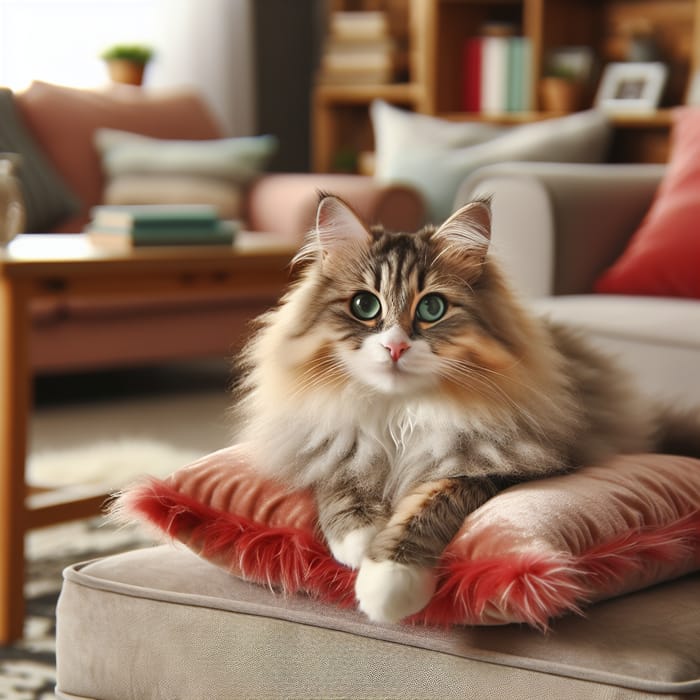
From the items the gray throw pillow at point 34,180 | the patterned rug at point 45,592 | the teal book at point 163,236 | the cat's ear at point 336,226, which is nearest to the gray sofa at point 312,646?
the patterned rug at point 45,592

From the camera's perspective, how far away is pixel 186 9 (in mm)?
5297

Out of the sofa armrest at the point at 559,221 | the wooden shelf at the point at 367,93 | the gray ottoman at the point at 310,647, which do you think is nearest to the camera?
the gray ottoman at the point at 310,647

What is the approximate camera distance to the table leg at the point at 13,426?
2029 mm

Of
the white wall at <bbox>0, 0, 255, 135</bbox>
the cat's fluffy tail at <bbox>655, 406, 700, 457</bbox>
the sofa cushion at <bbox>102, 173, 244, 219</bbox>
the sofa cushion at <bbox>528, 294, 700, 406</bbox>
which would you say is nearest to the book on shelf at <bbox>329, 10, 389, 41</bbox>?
the white wall at <bbox>0, 0, 255, 135</bbox>

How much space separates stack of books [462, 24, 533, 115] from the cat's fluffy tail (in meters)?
3.17

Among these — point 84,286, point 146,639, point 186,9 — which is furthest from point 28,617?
point 186,9

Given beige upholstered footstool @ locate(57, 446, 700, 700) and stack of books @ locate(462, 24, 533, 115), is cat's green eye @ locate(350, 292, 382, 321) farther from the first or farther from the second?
stack of books @ locate(462, 24, 533, 115)

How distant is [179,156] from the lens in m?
4.18

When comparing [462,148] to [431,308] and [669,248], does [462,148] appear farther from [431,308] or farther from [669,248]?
[431,308]

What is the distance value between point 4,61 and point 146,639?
3.94 m

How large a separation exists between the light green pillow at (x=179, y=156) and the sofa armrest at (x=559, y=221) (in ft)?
5.74

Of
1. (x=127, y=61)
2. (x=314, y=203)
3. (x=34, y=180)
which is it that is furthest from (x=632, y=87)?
(x=34, y=180)

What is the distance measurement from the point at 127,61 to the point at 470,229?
3791 mm

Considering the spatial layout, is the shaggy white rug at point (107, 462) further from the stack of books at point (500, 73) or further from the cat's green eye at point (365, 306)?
the stack of books at point (500, 73)
